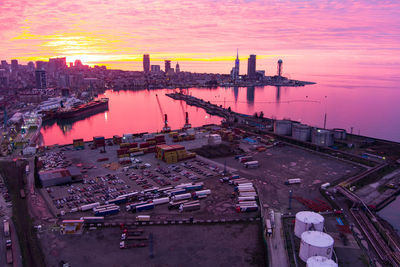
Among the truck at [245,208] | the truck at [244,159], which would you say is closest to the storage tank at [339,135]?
the truck at [244,159]

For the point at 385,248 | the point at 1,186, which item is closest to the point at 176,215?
the point at 385,248

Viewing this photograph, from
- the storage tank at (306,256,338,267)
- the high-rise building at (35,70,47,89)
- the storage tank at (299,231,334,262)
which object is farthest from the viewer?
the high-rise building at (35,70,47,89)

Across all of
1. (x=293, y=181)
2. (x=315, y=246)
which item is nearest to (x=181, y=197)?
(x=293, y=181)

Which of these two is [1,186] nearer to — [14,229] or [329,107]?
[14,229]

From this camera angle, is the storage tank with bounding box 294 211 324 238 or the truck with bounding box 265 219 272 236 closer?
the storage tank with bounding box 294 211 324 238

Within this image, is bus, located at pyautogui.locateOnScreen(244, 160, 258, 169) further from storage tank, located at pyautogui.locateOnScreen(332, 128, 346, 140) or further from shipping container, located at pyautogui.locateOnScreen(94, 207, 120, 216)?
storage tank, located at pyautogui.locateOnScreen(332, 128, 346, 140)

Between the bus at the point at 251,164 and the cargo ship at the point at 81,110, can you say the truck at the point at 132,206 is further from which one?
the cargo ship at the point at 81,110

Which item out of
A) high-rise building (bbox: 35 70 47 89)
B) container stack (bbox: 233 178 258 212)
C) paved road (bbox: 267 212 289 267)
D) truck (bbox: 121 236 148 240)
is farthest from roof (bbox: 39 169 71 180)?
high-rise building (bbox: 35 70 47 89)
